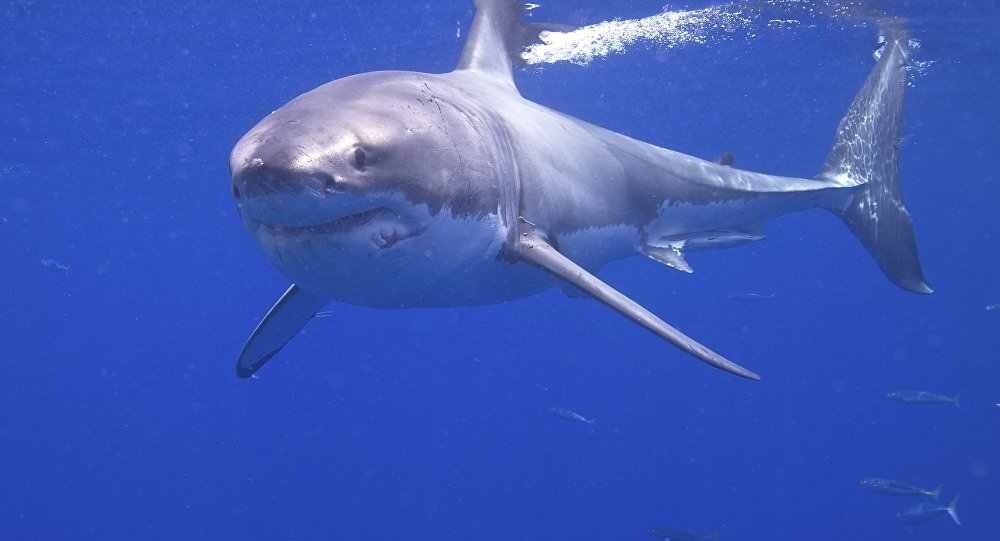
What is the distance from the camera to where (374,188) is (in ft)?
8.34

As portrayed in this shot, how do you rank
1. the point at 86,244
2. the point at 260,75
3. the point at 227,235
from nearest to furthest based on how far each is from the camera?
the point at 260,75 < the point at 227,235 < the point at 86,244

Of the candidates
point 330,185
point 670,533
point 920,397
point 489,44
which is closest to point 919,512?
point 920,397

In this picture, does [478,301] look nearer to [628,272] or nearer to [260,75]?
[260,75]

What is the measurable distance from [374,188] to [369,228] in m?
0.22

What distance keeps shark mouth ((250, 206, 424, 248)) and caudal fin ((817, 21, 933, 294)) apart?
19.9 feet

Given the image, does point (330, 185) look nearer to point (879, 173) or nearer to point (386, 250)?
point (386, 250)

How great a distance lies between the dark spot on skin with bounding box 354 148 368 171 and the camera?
8.18ft

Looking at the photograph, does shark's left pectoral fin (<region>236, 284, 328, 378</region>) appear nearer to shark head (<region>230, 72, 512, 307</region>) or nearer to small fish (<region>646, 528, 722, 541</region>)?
shark head (<region>230, 72, 512, 307</region>)

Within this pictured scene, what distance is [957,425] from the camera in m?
60.8

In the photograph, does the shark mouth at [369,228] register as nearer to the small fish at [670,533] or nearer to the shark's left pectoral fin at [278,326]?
the shark's left pectoral fin at [278,326]

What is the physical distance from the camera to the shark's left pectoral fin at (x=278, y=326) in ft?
16.3

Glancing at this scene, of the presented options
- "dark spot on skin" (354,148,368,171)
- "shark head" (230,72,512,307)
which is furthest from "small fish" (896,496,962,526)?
"dark spot on skin" (354,148,368,171)

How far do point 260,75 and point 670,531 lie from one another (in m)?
14.7

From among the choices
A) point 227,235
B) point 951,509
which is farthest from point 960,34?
point 227,235
